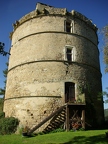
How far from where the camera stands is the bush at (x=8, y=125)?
12.0 m

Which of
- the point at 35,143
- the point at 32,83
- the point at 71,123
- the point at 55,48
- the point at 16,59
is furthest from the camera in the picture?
the point at 16,59

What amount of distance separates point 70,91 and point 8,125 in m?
5.81

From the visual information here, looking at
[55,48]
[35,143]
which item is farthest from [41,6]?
[35,143]

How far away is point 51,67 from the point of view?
13195 millimetres

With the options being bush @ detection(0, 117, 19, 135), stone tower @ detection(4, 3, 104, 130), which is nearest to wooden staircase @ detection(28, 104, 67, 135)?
stone tower @ detection(4, 3, 104, 130)

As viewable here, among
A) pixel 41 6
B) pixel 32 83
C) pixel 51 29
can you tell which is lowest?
pixel 32 83

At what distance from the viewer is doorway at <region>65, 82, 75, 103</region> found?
13172 mm

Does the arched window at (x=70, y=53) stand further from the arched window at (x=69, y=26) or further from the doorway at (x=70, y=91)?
the doorway at (x=70, y=91)

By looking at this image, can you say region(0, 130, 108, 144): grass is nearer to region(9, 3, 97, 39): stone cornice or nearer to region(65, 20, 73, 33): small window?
region(65, 20, 73, 33): small window

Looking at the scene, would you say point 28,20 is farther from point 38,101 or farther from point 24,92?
point 38,101

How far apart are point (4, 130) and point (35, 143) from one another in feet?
17.0

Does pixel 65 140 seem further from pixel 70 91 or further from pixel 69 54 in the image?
pixel 69 54

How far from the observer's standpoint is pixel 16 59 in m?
15.2

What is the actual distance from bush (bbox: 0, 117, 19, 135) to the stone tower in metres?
0.54
